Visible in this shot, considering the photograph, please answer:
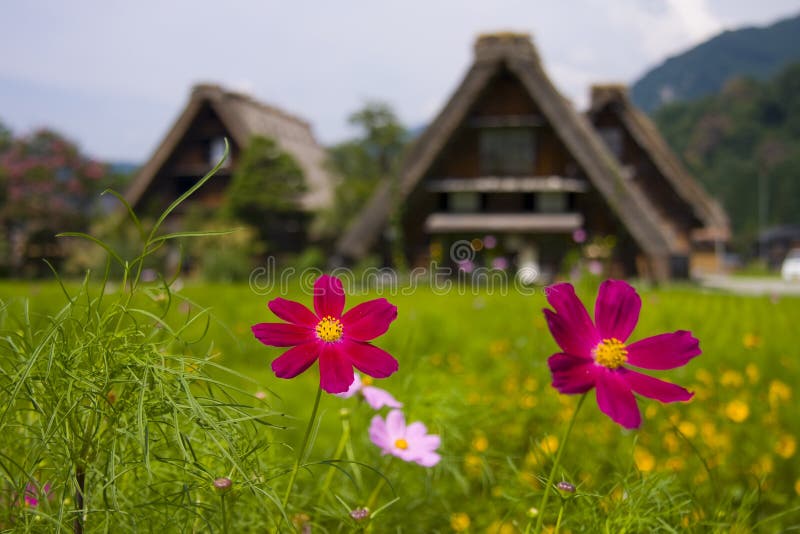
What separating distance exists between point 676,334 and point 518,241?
47.9 feet

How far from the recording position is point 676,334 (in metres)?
0.59

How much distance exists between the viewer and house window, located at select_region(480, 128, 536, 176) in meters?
14.6

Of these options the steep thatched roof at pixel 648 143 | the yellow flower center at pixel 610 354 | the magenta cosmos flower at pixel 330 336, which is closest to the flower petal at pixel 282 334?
the magenta cosmos flower at pixel 330 336

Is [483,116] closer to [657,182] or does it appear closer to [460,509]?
[657,182]

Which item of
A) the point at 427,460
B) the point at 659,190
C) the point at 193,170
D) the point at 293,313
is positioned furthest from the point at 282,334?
the point at 193,170

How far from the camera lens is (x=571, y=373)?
1.71 feet

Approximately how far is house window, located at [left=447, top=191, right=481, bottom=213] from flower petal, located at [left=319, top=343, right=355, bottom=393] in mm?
14412

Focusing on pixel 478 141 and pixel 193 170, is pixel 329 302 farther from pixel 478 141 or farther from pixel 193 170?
pixel 193 170

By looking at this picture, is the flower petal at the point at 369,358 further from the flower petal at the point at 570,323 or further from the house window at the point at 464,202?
the house window at the point at 464,202

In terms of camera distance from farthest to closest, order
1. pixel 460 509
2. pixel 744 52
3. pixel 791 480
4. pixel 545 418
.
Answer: pixel 744 52, pixel 791 480, pixel 545 418, pixel 460 509

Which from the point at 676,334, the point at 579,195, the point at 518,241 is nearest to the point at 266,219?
the point at 518,241

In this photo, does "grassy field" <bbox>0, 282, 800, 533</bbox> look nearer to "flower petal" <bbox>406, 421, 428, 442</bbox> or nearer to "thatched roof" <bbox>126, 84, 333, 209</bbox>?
"flower petal" <bbox>406, 421, 428, 442</bbox>

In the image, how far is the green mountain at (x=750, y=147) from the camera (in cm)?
5138

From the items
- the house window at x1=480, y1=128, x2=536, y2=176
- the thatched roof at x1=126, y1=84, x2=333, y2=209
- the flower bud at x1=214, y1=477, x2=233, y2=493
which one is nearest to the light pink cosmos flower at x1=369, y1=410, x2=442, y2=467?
the flower bud at x1=214, y1=477, x2=233, y2=493
